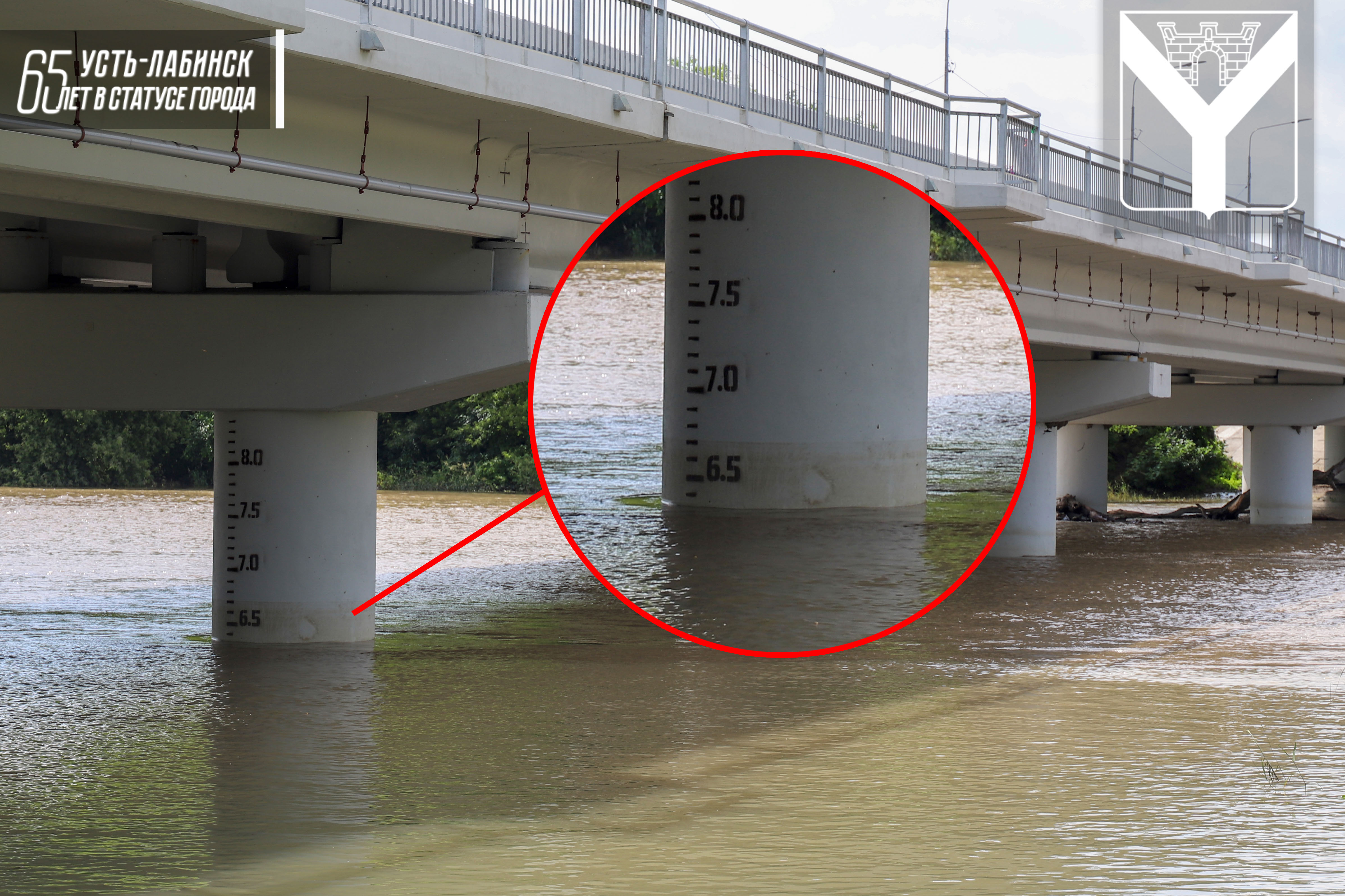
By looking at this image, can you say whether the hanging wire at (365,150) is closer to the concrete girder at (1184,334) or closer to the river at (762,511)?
the concrete girder at (1184,334)

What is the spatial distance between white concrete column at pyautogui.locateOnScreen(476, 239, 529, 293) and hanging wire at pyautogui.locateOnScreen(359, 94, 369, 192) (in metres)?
2.58

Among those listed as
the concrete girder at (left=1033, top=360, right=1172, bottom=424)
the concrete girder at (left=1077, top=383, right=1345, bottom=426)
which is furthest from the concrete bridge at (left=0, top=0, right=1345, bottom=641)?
the concrete girder at (left=1077, top=383, right=1345, bottom=426)

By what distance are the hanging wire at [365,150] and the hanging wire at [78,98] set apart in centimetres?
260

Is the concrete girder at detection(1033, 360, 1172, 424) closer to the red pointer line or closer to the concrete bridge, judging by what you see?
the concrete bridge

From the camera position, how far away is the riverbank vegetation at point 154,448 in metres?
55.0

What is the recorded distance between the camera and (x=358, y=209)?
14.4 meters

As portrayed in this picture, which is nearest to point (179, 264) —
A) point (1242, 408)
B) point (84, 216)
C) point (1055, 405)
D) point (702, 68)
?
point (84, 216)

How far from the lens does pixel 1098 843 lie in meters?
8.66

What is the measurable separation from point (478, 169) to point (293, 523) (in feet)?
15.5

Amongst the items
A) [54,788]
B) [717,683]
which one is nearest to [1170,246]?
[717,683]

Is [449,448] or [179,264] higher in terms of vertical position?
[179,264]

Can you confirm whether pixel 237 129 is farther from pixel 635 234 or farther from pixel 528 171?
pixel 635 234

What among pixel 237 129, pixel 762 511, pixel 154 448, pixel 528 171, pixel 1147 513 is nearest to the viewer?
pixel 762 511

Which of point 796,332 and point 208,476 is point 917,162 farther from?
point 208,476
